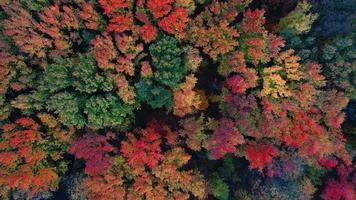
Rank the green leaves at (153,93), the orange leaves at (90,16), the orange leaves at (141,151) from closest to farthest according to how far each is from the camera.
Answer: the orange leaves at (90,16) → the green leaves at (153,93) → the orange leaves at (141,151)

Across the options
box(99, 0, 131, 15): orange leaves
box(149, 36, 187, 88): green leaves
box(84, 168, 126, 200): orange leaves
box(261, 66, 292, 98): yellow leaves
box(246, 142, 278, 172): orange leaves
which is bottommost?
box(84, 168, 126, 200): orange leaves

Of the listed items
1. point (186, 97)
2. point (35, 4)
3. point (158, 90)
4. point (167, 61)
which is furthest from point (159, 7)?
point (35, 4)

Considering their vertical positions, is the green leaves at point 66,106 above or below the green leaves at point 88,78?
below

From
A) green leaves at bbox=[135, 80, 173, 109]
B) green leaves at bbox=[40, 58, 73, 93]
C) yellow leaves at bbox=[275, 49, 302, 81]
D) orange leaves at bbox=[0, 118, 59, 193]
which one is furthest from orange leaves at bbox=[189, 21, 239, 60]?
orange leaves at bbox=[0, 118, 59, 193]

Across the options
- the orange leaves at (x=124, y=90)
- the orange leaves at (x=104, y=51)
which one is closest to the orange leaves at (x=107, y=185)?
the orange leaves at (x=124, y=90)

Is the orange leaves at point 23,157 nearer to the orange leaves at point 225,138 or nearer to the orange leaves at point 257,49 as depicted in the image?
the orange leaves at point 225,138

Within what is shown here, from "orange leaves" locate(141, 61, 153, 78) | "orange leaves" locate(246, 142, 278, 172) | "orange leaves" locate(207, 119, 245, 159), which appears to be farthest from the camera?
"orange leaves" locate(246, 142, 278, 172)

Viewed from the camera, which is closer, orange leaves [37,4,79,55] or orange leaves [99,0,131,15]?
orange leaves [37,4,79,55]

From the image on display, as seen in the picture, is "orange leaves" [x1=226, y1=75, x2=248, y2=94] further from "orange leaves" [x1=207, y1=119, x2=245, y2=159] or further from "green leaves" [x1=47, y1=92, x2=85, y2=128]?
"green leaves" [x1=47, y1=92, x2=85, y2=128]
